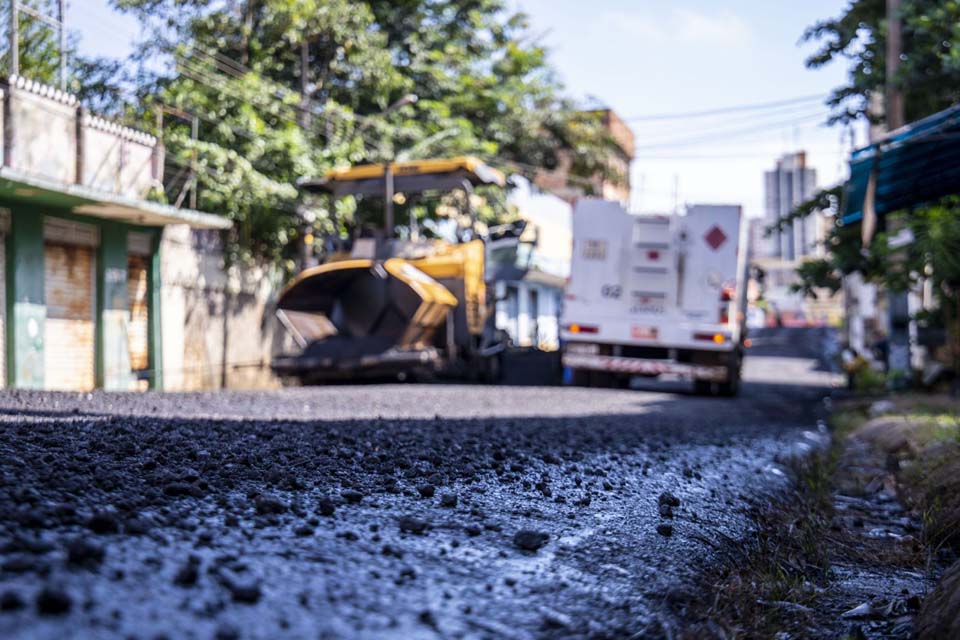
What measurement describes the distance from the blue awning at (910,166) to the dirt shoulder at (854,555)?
3142mm

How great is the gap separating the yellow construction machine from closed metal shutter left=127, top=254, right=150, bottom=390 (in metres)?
3.03

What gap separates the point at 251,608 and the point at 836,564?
2743mm

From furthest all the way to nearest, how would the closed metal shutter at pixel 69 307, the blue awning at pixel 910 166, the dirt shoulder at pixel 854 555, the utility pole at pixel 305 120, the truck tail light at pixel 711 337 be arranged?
the utility pole at pixel 305 120 → the truck tail light at pixel 711 337 → the closed metal shutter at pixel 69 307 → the blue awning at pixel 910 166 → the dirt shoulder at pixel 854 555

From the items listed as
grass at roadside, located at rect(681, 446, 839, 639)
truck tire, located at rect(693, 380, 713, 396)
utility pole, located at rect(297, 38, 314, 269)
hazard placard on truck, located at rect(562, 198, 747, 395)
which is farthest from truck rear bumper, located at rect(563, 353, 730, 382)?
grass at roadside, located at rect(681, 446, 839, 639)

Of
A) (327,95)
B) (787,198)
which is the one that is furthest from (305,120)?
(787,198)

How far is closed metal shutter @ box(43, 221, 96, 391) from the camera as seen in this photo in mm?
12633

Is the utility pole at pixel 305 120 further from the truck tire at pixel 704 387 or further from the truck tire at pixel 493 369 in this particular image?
the truck tire at pixel 704 387

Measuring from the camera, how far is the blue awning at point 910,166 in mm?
8797

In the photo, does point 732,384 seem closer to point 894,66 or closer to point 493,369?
point 493,369

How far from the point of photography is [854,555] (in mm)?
4098

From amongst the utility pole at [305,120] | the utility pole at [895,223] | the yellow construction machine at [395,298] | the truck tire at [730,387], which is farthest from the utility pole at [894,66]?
the utility pole at [305,120]

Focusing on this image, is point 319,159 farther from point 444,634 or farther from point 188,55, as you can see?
point 444,634

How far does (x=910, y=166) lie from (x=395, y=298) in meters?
6.41

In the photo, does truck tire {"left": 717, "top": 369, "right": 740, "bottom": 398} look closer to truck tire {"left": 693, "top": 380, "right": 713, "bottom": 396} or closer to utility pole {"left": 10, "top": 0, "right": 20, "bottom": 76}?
truck tire {"left": 693, "top": 380, "right": 713, "bottom": 396}
